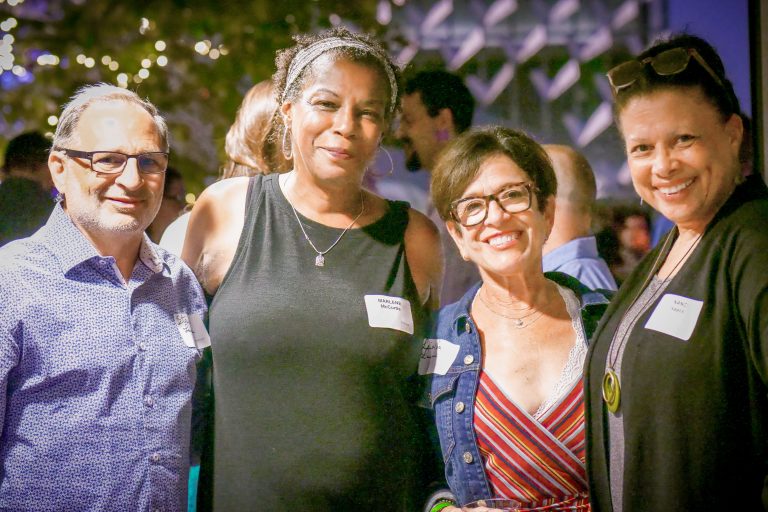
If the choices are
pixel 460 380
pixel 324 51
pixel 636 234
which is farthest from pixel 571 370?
pixel 636 234

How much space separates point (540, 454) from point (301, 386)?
696mm

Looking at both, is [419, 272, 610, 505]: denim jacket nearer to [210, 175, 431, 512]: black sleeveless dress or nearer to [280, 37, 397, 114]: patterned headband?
[210, 175, 431, 512]: black sleeveless dress

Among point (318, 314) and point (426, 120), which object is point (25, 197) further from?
point (426, 120)

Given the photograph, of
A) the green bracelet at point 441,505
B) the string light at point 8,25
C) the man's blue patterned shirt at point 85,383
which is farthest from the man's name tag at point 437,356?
the string light at point 8,25

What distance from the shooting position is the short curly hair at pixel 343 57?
6.71ft

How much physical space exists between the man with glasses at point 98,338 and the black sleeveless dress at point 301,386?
0.14m

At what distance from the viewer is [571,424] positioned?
Result: 1.82 metres

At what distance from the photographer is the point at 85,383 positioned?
1.67 m

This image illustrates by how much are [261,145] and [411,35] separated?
1017 millimetres

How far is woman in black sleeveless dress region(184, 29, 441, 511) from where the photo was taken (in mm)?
1945

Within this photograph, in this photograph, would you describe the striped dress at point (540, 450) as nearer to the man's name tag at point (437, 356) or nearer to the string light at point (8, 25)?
the man's name tag at point (437, 356)

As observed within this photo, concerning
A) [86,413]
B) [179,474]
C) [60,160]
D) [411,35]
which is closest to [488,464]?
[179,474]

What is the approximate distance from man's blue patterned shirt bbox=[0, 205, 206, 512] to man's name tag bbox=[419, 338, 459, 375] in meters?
0.70

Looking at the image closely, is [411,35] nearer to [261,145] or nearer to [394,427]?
[261,145]
